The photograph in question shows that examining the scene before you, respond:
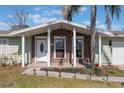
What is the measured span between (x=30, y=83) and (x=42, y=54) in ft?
31.4

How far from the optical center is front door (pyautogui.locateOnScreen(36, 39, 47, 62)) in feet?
65.4

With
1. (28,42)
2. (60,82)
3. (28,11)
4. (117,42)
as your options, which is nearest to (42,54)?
(28,42)

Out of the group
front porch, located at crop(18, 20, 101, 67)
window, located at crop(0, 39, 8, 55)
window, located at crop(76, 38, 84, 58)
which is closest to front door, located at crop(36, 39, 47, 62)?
front porch, located at crop(18, 20, 101, 67)

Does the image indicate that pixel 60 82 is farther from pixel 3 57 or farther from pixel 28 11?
pixel 28 11

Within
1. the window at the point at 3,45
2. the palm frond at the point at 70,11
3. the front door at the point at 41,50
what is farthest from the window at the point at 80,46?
the window at the point at 3,45

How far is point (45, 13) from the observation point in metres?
49.7

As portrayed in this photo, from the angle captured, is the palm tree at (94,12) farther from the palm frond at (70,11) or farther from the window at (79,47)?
the window at (79,47)

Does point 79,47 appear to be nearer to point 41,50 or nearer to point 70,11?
point 41,50

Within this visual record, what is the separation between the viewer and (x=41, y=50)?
2003 centimetres

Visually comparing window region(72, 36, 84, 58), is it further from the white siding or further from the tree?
the tree

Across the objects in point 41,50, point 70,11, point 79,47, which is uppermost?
point 70,11

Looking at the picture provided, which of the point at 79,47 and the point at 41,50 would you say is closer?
the point at 79,47

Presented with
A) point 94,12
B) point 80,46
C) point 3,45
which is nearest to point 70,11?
point 94,12
